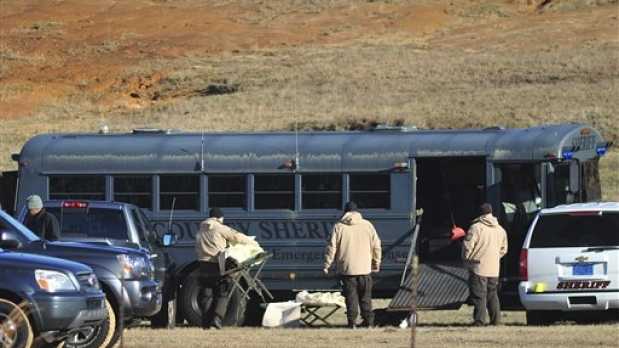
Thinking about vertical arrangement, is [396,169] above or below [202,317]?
above

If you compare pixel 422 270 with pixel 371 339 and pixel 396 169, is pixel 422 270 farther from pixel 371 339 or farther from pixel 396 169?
pixel 371 339

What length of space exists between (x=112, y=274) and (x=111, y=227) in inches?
88.5

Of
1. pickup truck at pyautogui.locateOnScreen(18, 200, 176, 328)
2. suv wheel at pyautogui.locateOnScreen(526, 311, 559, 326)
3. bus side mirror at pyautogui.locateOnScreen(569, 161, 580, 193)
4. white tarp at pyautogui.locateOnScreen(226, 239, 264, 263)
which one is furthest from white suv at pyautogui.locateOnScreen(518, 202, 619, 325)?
pickup truck at pyautogui.locateOnScreen(18, 200, 176, 328)

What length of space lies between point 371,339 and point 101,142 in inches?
274

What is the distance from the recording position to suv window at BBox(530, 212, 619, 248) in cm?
1838

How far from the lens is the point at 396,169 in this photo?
20844mm

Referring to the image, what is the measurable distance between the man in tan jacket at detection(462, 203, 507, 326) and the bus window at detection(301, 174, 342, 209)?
2.53 metres

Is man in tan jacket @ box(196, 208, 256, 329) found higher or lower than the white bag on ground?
higher

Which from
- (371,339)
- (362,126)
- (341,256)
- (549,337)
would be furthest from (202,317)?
(362,126)

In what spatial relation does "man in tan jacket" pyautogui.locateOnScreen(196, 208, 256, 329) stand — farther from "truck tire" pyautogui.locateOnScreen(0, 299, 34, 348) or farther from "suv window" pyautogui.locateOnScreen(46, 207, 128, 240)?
"truck tire" pyautogui.locateOnScreen(0, 299, 34, 348)

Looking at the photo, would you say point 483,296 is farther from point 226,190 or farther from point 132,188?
point 132,188

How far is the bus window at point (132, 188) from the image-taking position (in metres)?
21.6

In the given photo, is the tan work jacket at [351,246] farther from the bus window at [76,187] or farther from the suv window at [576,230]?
the bus window at [76,187]

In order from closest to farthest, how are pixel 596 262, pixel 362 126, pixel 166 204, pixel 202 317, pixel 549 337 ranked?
1. pixel 549 337
2. pixel 596 262
3. pixel 202 317
4. pixel 166 204
5. pixel 362 126
